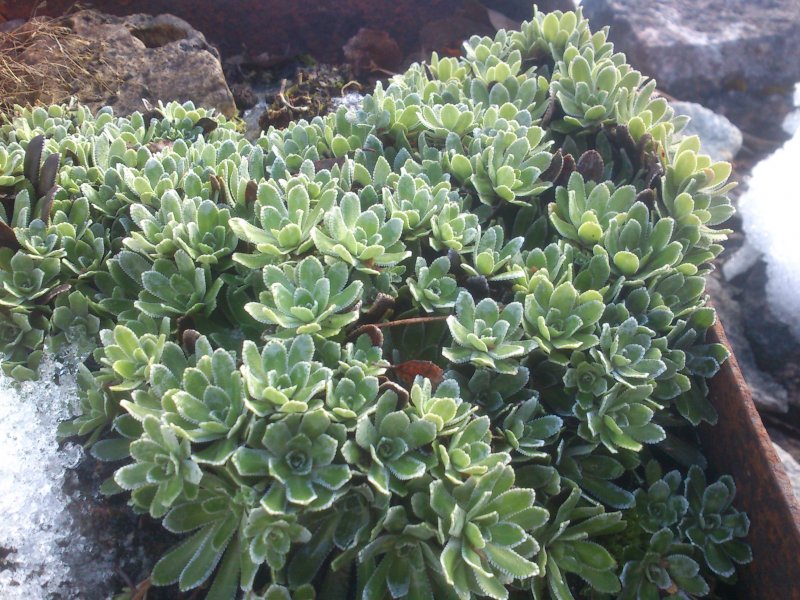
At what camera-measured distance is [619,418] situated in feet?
4.77

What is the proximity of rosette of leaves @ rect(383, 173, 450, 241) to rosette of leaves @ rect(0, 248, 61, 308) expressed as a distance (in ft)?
2.71

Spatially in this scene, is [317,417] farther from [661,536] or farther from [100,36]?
[100,36]

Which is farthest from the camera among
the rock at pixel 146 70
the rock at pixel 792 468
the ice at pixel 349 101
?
the ice at pixel 349 101

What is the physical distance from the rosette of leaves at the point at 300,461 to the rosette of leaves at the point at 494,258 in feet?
1.77

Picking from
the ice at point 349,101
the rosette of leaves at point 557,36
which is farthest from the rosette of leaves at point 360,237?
the ice at point 349,101

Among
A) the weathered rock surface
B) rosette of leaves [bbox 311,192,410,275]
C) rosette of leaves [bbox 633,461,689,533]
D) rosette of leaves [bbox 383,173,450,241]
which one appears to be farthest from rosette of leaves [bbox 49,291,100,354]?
the weathered rock surface

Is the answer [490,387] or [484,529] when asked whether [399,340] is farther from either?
[484,529]

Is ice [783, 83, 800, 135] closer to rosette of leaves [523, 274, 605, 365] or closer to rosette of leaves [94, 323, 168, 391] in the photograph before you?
rosette of leaves [523, 274, 605, 365]

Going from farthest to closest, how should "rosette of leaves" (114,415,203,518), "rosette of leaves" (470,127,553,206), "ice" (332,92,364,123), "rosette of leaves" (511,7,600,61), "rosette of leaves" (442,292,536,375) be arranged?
1. "ice" (332,92,364,123)
2. "rosette of leaves" (511,7,600,61)
3. "rosette of leaves" (470,127,553,206)
4. "rosette of leaves" (442,292,536,375)
5. "rosette of leaves" (114,415,203,518)

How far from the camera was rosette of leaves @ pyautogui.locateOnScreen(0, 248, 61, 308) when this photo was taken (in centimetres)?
153

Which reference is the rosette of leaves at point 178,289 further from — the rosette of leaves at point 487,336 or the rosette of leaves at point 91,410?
the rosette of leaves at point 487,336

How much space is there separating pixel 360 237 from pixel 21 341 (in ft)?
2.81

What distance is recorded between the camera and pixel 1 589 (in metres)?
1.34

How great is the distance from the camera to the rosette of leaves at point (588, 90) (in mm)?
1907
